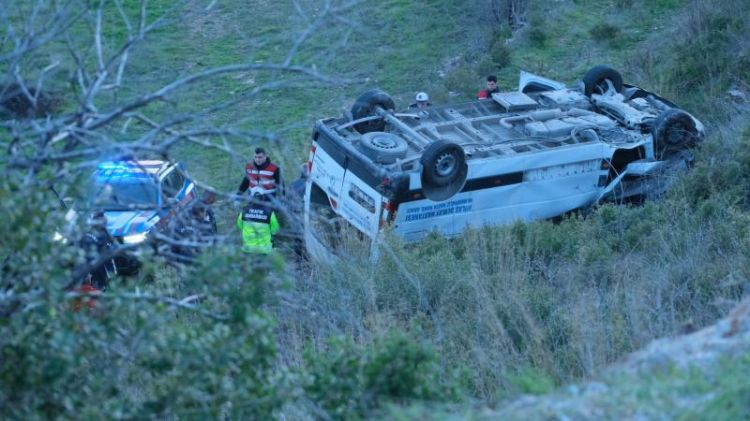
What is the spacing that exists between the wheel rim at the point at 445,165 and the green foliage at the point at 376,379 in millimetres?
4056

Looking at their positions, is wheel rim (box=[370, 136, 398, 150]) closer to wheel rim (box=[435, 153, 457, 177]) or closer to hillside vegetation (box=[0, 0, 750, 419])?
wheel rim (box=[435, 153, 457, 177])

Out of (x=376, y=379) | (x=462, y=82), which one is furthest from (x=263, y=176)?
(x=462, y=82)

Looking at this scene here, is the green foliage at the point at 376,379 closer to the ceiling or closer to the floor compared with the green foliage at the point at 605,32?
closer to the ceiling

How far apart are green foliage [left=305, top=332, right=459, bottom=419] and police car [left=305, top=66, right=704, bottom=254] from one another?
11.9ft

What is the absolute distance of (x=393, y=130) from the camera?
1021cm

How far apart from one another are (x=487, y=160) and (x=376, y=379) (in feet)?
15.9

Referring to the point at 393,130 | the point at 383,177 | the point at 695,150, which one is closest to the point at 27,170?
the point at 383,177

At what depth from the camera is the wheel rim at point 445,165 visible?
346 inches

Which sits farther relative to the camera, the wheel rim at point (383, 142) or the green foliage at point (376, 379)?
the wheel rim at point (383, 142)

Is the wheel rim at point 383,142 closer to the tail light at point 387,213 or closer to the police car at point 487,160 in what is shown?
the police car at point 487,160

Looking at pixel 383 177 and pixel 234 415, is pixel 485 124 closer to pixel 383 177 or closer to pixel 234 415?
pixel 383 177

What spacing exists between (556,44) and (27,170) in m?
15.2

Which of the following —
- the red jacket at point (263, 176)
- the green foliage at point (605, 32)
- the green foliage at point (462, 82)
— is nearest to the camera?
the red jacket at point (263, 176)

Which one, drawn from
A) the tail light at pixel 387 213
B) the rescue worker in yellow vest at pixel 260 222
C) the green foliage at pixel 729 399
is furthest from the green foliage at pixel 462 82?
the green foliage at pixel 729 399
